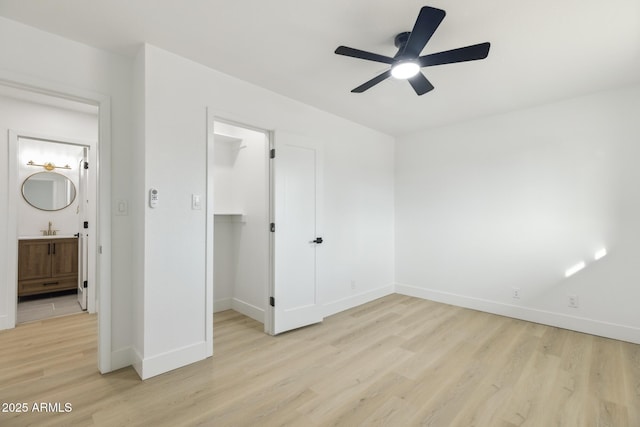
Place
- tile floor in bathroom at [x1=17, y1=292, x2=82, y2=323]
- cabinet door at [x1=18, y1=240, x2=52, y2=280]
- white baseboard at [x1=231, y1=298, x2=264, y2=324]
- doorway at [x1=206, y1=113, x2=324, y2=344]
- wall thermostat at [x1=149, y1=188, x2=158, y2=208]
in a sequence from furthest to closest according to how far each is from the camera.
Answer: cabinet door at [x1=18, y1=240, x2=52, y2=280] < tile floor in bathroom at [x1=17, y1=292, x2=82, y2=323] < white baseboard at [x1=231, y1=298, x2=264, y2=324] < doorway at [x1=206, y1=113, x2=324, y2=344] < wall thermostat at [x1=149, y1=188, x2=158, y2=208]

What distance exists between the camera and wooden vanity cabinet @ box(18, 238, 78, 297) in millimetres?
4246

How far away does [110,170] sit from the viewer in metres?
2.38

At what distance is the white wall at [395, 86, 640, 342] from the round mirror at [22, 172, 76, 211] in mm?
5567

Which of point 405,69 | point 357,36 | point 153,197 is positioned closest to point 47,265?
point 153,197

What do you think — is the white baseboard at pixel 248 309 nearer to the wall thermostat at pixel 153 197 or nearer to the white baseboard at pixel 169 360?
the white baseboard at pixel 169 360

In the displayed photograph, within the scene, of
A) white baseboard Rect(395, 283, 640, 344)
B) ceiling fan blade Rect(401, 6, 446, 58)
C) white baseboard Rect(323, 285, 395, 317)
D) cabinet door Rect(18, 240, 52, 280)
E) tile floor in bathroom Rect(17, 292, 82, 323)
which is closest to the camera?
ceiling fan blade Rect(401, 6, 446, 58)

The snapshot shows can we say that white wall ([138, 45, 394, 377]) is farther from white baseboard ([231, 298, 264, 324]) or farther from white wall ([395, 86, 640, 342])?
white wall ([395, 86, 640, 342])

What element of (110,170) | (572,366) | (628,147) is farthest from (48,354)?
(628,147)

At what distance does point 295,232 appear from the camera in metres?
3.29

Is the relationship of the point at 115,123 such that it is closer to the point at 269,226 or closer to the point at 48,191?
the point at 269,226

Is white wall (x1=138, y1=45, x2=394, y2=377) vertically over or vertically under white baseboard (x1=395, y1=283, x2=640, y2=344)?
over

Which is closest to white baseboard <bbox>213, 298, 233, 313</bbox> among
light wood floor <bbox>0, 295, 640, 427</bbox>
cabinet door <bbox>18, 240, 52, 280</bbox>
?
light wood floor <bbox>0, 295, 640, 427</bbox>

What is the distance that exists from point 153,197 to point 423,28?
7.23 ft

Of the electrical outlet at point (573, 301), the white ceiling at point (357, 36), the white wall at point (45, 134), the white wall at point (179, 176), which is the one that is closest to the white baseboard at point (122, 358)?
the white wall at point (179, 176)
